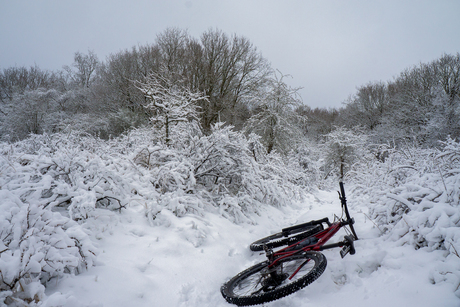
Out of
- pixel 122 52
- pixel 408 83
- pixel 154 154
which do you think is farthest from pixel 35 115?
pixel 408 83

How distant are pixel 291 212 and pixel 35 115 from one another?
2008 centimetres

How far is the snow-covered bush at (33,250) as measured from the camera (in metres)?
1.53

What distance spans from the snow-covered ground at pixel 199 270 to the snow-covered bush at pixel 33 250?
0.16 meters

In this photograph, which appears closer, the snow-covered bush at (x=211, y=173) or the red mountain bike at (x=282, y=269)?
the red mountain bike at (x=282, y=269)

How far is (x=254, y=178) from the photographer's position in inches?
208

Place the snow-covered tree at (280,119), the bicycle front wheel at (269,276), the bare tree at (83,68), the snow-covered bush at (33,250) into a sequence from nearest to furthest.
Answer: the snow-covered bush at (33,250) < the bicycle front wheel at (269,276) < the snow-covered tree at (280,119) < the bare tree at (83,68)

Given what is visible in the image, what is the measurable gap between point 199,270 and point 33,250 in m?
1.75

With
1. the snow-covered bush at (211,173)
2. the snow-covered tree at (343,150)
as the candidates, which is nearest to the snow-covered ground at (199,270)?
the snow-covered bush at (211,173)

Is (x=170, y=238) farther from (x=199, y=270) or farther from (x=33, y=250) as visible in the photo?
(x=33, y=250)

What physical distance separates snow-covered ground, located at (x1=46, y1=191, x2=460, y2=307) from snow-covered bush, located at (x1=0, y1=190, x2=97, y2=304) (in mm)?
159

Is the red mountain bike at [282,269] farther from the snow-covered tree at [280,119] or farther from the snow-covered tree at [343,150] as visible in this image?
the snow-covered tree at [343,150]

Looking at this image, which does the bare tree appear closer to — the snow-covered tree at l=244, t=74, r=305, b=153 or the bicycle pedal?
the snow-covered tree at l=244, t=74, r=305, b=153

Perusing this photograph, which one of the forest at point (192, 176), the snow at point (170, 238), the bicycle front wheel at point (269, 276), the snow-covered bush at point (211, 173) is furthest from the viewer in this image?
the snow-covered bush at point (211, 173)

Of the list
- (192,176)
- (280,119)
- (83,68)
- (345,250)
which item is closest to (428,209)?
(345,250)
